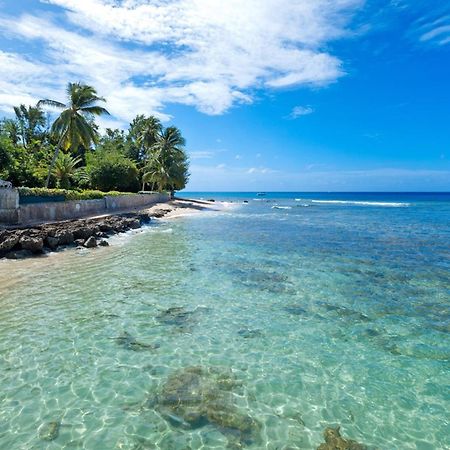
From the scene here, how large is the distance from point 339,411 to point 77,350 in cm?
525

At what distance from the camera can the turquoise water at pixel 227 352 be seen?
5016mm

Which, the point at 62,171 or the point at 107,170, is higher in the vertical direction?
the point at 107,170

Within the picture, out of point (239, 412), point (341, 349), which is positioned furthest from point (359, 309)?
point (239, 412)

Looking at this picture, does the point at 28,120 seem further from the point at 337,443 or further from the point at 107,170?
the point at 337,443

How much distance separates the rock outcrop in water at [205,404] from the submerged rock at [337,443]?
0.96 metres

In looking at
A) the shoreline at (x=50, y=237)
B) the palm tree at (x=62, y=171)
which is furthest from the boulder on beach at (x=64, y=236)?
the palm tree at (x=62, y=171)

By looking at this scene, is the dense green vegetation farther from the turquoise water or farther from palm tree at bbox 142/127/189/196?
the turquoise water

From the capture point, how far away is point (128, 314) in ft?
30.6

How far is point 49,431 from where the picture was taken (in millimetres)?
4863

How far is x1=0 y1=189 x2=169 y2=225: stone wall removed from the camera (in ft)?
72.8

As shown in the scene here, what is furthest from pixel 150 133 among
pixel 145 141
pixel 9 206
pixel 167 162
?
pixel 9 206

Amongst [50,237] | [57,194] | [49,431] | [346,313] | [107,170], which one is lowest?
[49,431]

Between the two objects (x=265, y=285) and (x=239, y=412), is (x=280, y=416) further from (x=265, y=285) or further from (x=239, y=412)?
(x=265, y=285)

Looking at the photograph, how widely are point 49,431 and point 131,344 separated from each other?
275 centimetres
